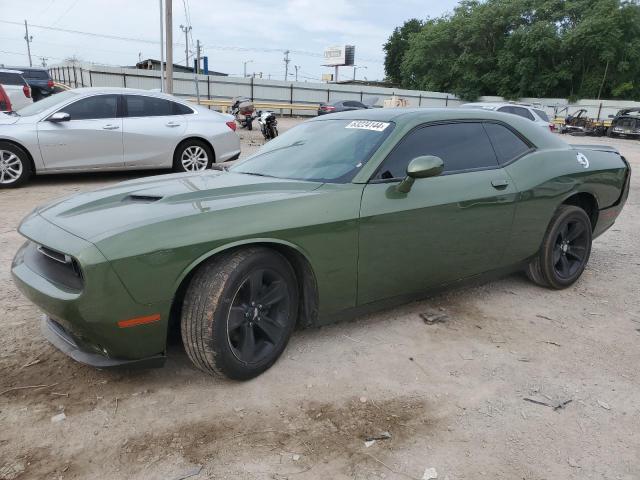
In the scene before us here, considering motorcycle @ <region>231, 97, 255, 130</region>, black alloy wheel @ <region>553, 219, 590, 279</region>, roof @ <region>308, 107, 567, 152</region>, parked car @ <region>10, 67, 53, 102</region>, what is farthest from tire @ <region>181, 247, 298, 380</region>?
parked car @ <region>10, 67, 53, 102</region>

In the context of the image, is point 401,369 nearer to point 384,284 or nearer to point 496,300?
point 384,284

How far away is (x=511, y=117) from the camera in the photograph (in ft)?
13.6

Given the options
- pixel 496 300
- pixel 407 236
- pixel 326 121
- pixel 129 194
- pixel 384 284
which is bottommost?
pixel 496 300

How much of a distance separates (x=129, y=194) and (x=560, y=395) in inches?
105

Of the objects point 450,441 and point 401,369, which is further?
point 401,369

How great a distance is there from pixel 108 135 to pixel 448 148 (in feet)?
19.8

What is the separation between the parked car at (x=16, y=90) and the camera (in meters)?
14.9

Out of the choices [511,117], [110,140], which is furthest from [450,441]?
[110,140]

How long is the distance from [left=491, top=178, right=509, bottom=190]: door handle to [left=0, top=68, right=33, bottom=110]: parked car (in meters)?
15.3

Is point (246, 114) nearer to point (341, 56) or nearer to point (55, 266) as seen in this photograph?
point (55, 266)

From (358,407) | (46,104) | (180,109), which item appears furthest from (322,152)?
(46,104)

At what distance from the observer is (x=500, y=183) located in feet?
12.0

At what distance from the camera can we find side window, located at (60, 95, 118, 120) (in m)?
7.59

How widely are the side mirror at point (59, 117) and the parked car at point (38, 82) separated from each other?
49.5 ft
